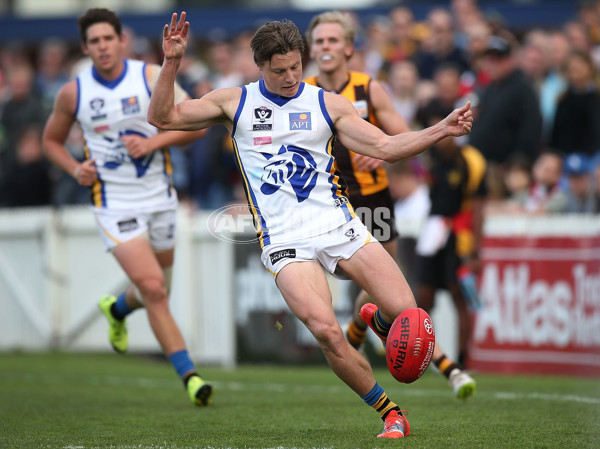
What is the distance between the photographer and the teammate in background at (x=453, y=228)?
424 inches

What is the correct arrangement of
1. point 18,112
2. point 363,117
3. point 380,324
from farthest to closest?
1. point 18,112
2. point 363,117
3. point 380,324

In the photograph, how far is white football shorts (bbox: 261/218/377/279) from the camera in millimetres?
6367

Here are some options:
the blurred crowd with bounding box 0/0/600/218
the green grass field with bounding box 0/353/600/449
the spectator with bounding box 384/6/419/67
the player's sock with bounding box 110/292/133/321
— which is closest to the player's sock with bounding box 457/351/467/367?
the green grass field with bounding box 0/353/600/449

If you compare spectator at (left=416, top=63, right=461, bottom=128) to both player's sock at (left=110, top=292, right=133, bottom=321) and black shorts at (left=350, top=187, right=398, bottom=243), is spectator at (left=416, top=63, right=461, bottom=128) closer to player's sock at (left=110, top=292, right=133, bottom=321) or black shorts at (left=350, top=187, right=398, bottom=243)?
black shorts at (left=350, top=187, right=398, bottom=243)

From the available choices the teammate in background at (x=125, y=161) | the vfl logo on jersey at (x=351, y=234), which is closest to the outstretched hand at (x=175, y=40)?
the vfl logo on jersey at (x=351, y=234)

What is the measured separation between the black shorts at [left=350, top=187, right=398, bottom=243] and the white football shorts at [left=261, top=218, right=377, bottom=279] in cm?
191

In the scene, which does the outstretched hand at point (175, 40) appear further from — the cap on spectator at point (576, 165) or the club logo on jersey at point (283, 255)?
the cap on spectator at point (576, 165)

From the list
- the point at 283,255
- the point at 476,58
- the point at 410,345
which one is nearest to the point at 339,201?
the point at 283,255

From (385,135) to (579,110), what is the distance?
697cm

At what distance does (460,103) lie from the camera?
1352 centimetres

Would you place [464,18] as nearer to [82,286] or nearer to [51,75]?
[82,286]

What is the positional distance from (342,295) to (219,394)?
328cm

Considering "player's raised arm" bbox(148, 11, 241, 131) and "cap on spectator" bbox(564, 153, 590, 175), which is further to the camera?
"cap on spectator" bbox(564, 153, 590, 175)

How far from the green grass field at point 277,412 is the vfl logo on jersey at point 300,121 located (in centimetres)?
200
